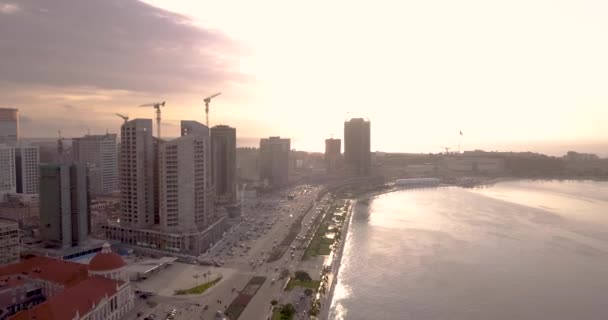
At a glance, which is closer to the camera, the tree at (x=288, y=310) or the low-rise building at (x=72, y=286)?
the low-rise building at (x=72, y=286)

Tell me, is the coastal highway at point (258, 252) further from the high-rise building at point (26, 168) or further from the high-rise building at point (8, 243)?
the high-rise building at point (26, 168)

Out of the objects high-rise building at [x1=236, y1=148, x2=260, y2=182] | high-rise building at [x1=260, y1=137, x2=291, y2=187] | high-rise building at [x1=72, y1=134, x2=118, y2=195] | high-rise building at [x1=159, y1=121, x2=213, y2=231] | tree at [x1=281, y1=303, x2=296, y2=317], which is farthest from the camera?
high-rise building at [x1=236, y1=148, x2=260, y2=182]

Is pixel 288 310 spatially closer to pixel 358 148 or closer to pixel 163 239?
pixel 163 239

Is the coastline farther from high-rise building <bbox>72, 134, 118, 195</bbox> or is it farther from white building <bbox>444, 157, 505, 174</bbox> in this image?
white building <bbox>444, 157, 505, 174</bbox>

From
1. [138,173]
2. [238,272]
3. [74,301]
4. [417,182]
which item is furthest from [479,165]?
[74,301]

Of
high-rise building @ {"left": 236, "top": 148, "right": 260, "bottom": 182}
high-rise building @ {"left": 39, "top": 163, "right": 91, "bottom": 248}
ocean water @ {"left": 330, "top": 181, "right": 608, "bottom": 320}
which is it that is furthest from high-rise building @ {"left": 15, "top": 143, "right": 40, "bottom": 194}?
ocean water @ {"left": 330, "top": 181, "right": 608, "bottom": 320}

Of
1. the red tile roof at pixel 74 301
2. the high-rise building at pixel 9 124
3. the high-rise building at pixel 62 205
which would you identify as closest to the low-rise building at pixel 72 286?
the red tile roof at pixel 74 301
